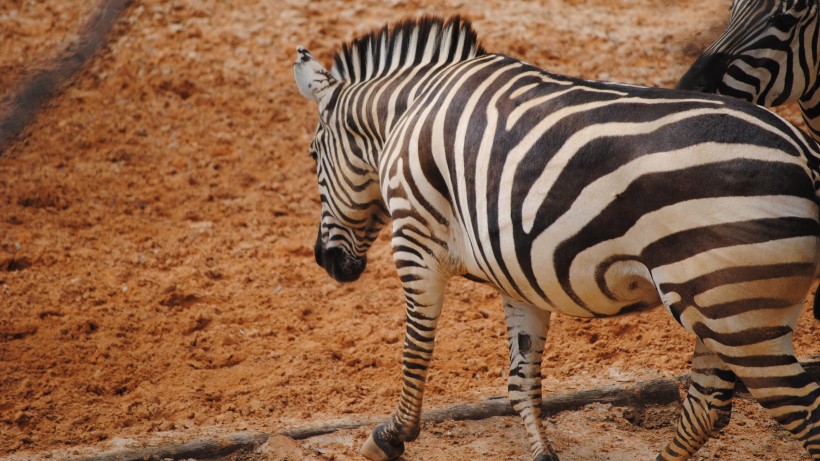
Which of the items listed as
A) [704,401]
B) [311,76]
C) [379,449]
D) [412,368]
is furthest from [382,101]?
[704,401]

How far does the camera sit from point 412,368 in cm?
439

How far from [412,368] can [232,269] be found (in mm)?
3095

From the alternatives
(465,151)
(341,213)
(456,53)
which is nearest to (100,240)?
(341,213)

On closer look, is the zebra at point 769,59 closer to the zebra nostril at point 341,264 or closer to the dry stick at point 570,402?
the dry stick at point 570,402

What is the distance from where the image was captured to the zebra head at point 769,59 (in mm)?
4711

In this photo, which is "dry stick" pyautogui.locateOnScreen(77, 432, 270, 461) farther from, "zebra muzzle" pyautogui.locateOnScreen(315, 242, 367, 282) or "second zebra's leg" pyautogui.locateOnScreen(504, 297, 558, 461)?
"second zebra's leg" pyautogui.locateOnScreen(504, 297, 558, 461)

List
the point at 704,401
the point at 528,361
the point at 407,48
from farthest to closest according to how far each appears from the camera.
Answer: the point at 407,48
the point at 528,361
the point at 704,401

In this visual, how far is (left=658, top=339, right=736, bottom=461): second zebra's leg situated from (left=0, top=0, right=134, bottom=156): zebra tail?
3.05 metres

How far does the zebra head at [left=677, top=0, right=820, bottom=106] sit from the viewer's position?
4.71 meters

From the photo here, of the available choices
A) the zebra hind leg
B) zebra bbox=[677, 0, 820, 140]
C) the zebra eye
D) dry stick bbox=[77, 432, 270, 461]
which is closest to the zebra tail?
the zebra hind leg

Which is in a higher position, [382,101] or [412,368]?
[382,101]

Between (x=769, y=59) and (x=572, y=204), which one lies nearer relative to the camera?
(x=572, y=204)

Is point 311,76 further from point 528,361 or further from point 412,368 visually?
point 528,361

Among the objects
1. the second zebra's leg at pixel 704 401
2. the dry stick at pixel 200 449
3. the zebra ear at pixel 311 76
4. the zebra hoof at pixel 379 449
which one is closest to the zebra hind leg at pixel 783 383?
the second zebra's leg at pixel 704 401
